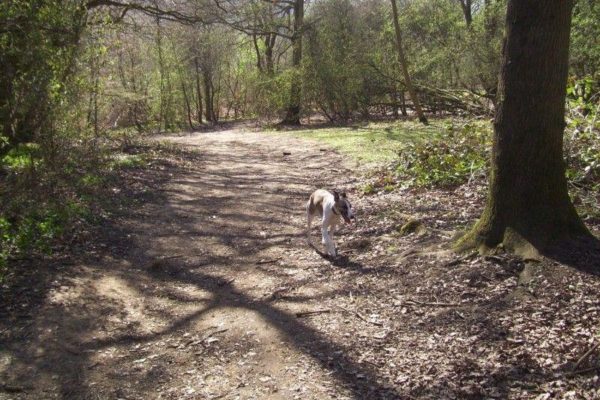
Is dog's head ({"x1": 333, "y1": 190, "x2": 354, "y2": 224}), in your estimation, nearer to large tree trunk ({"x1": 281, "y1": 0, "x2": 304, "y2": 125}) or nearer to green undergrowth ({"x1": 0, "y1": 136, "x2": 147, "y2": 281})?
green undergrowth ({"x1": 0, "y1": 136, "x2": 147, "y2": 281})

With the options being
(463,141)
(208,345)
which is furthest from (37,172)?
(463,141)

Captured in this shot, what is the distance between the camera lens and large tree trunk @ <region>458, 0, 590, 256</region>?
4887 millimetres

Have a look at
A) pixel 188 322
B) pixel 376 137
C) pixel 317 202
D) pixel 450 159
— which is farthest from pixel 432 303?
pixel 376 137

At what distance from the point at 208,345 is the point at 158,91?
3009cm

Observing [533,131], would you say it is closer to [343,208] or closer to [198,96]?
[343,208]

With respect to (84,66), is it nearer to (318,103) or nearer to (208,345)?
(208,345)

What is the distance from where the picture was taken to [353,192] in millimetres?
10477

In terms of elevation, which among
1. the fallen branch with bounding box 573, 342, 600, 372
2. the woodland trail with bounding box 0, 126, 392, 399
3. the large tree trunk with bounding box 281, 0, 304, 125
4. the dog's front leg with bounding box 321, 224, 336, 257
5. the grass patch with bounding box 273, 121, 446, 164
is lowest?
the woodland trail with bounding box 0, 126, 392, 399

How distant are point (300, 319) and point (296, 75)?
22975 mm

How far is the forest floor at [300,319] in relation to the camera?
3883 millimetres

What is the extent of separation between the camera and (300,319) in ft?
16.4

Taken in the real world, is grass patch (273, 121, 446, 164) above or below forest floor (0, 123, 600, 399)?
above

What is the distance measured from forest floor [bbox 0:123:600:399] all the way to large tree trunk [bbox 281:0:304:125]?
19753 mm

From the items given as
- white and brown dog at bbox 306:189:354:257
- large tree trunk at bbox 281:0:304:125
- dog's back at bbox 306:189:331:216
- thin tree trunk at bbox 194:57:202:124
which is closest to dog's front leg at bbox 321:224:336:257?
white and brown dog at bbox 306:189:354:257
